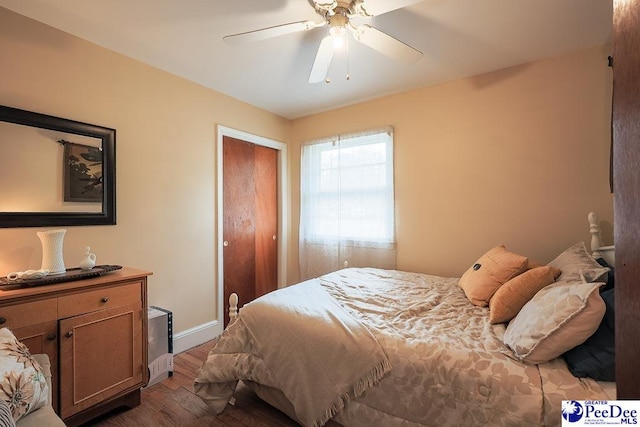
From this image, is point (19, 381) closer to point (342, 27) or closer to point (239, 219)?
point (342, 27)

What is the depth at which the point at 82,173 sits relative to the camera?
2018 mm

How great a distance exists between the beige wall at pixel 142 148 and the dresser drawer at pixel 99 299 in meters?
0.52

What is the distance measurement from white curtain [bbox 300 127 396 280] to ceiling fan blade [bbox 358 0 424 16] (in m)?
1.51

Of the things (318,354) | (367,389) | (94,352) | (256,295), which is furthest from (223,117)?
(367,389)

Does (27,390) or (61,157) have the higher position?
(61,157)

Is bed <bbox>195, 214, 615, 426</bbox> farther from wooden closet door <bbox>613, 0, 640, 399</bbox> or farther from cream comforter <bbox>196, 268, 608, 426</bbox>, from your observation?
wooden closet door <bbox>613, 0, 640, 399</bbox>

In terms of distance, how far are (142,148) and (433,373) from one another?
8.38 feet

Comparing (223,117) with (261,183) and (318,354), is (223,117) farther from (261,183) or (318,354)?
(318,354)

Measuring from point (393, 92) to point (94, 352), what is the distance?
10.5 feet

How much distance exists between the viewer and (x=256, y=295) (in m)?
3.45

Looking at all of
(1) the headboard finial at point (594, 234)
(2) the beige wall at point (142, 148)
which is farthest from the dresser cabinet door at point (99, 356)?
(1) the headboard finial at point (594, 234)

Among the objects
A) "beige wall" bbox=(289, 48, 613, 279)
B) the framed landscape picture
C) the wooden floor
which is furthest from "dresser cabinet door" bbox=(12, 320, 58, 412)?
"beige wall" bbox=(289, 48, 613, 279)

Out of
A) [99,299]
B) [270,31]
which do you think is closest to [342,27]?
[270,31]

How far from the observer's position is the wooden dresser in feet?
4.75
